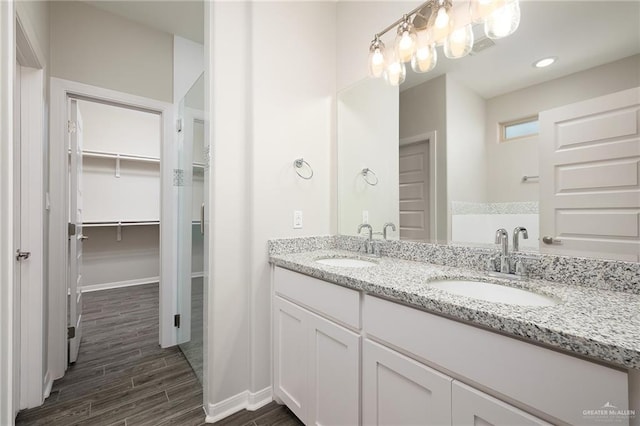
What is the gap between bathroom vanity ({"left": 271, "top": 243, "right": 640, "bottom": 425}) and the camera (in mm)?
593

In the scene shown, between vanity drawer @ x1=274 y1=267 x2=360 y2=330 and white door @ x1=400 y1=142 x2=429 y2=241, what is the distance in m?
0.61

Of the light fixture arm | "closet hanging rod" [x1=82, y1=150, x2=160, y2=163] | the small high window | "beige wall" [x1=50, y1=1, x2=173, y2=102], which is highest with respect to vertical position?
"beige wall" [x1=50, y1=1, x2=173, y2=102]

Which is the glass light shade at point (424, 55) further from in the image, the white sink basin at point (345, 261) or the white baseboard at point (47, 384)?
the white baseboard at point (47, 384)

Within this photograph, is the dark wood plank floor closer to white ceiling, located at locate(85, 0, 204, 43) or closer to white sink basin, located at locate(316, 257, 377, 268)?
white sink basin, located at locate(316, 257, 377, 268)

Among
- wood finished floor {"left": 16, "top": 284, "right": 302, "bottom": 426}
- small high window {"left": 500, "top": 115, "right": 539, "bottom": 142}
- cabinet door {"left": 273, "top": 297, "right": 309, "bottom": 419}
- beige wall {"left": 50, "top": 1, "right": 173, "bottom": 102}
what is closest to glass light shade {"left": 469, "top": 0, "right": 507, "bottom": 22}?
small high window {"left": 500, "top": 115, "right": 539, "bottom": 142}

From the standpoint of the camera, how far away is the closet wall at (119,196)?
3803 mm

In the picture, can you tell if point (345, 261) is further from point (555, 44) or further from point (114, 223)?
point (114, 223)

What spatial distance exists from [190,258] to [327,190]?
3.97 ft

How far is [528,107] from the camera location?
1160mm

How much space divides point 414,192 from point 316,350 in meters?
0.97

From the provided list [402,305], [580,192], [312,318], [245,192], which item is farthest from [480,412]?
[245,192]

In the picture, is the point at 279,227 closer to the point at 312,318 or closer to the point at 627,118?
the point at 312,318

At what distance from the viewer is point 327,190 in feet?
6.37

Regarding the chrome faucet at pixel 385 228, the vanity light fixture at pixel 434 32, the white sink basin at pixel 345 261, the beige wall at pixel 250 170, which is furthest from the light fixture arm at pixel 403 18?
the white sink basin at pixel 345 261
